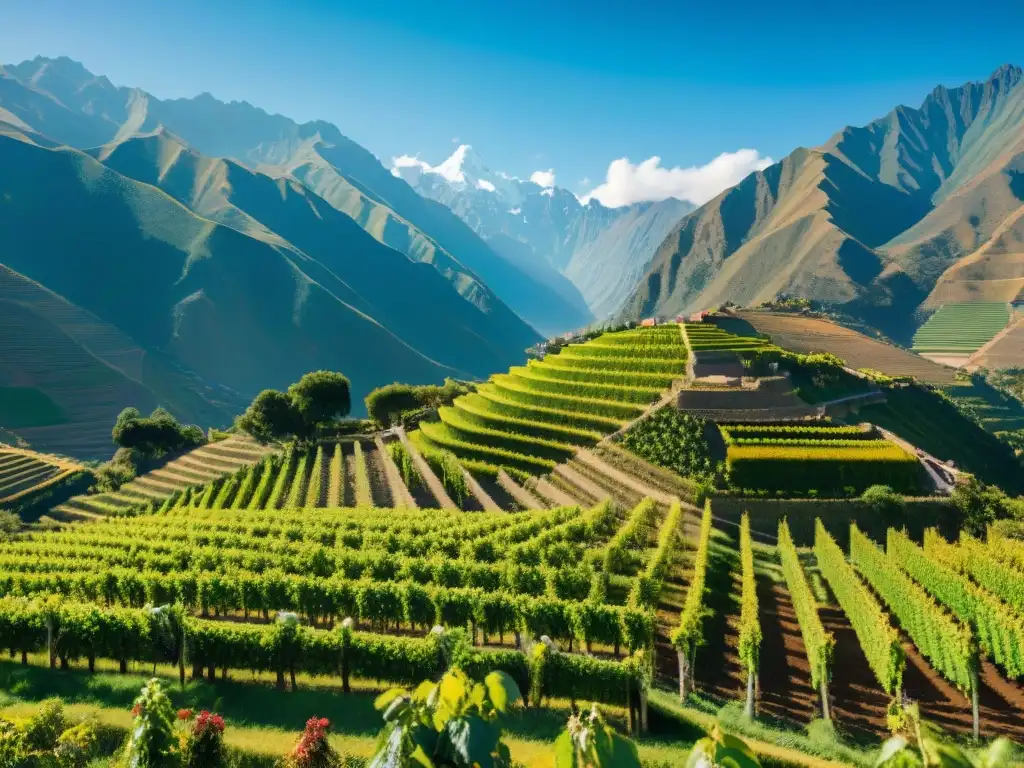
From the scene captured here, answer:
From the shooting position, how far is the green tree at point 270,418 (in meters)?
77.1

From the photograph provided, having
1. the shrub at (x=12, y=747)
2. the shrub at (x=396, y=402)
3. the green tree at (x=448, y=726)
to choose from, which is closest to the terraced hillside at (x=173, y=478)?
the shrub at (x=396, y=402)

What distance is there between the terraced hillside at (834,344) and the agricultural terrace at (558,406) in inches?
1227

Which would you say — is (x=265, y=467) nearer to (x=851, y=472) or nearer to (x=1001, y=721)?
(x=851, y=472)

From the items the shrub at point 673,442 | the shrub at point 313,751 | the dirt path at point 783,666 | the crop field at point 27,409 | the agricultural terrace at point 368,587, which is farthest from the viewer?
the crop field at point 27,409

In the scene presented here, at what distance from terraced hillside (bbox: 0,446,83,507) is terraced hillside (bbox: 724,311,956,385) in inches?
3689

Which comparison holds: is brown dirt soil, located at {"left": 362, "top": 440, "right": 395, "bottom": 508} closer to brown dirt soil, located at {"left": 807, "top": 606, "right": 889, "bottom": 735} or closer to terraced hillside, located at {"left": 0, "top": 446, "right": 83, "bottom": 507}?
brown dirt soil, located at {"left": 807, "top": 606, "right": 889, "bottom": 735}

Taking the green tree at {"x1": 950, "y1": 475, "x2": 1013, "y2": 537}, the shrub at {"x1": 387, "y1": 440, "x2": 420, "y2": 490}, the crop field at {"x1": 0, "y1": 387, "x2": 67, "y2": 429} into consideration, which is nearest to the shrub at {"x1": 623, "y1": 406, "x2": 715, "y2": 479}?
the green tree at {"x1": 950, "y1": 475, "x2": 1013, "y2": 537}

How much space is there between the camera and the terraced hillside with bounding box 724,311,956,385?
302ft

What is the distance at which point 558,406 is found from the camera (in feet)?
187

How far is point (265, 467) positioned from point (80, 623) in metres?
43.7

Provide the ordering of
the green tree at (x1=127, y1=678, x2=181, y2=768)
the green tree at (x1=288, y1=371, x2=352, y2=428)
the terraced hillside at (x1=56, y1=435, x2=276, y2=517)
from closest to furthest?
the green tree at (x1=127, y1=678, x2=181, y2=768) → the terraced hillside at (x1=56, y1=435, x2=276, y2=517) → the green tree at (x1=288, y1=371, x2=352, y2=428)

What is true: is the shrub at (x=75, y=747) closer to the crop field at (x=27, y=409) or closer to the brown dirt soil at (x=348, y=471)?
the brown dirt soil at (x=348, y=471)

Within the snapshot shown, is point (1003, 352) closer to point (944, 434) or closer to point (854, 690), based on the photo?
point (944, 434)

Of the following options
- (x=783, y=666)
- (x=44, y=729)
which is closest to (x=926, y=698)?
(x=783, y=666)
